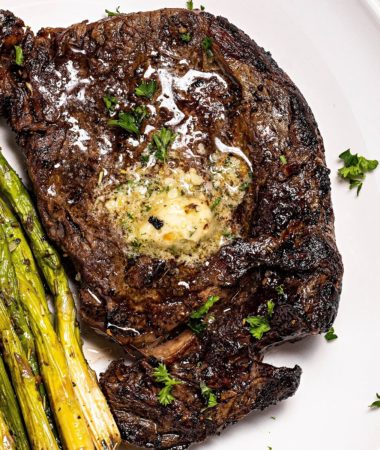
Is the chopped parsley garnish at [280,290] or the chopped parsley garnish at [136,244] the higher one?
the chopped parsley garnish at [136,244]

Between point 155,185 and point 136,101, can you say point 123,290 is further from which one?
point 136,101

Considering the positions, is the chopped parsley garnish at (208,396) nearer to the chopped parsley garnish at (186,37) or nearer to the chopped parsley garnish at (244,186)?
the chopped parsley garnish at (244,186)

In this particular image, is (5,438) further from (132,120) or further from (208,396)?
(132,120)

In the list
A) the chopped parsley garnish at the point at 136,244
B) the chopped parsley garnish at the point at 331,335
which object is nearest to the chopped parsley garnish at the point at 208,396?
the chopped parsley garnish at the point at 136,244

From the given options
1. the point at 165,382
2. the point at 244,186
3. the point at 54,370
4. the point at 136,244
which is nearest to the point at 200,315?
the point at 165,382

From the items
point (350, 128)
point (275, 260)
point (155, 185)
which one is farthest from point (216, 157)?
point (350, 128)

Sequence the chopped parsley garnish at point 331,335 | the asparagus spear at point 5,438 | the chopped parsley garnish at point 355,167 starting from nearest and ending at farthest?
the asparagus spear at point 5,438 < the chopped parsley garnish at point 331,335 < the chopped parsley garnish at point 355,167

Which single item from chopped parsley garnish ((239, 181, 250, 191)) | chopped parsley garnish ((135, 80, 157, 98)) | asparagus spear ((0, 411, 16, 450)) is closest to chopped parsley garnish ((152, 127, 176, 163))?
chopped parsley garnish ((135, 80, 157, 98))
